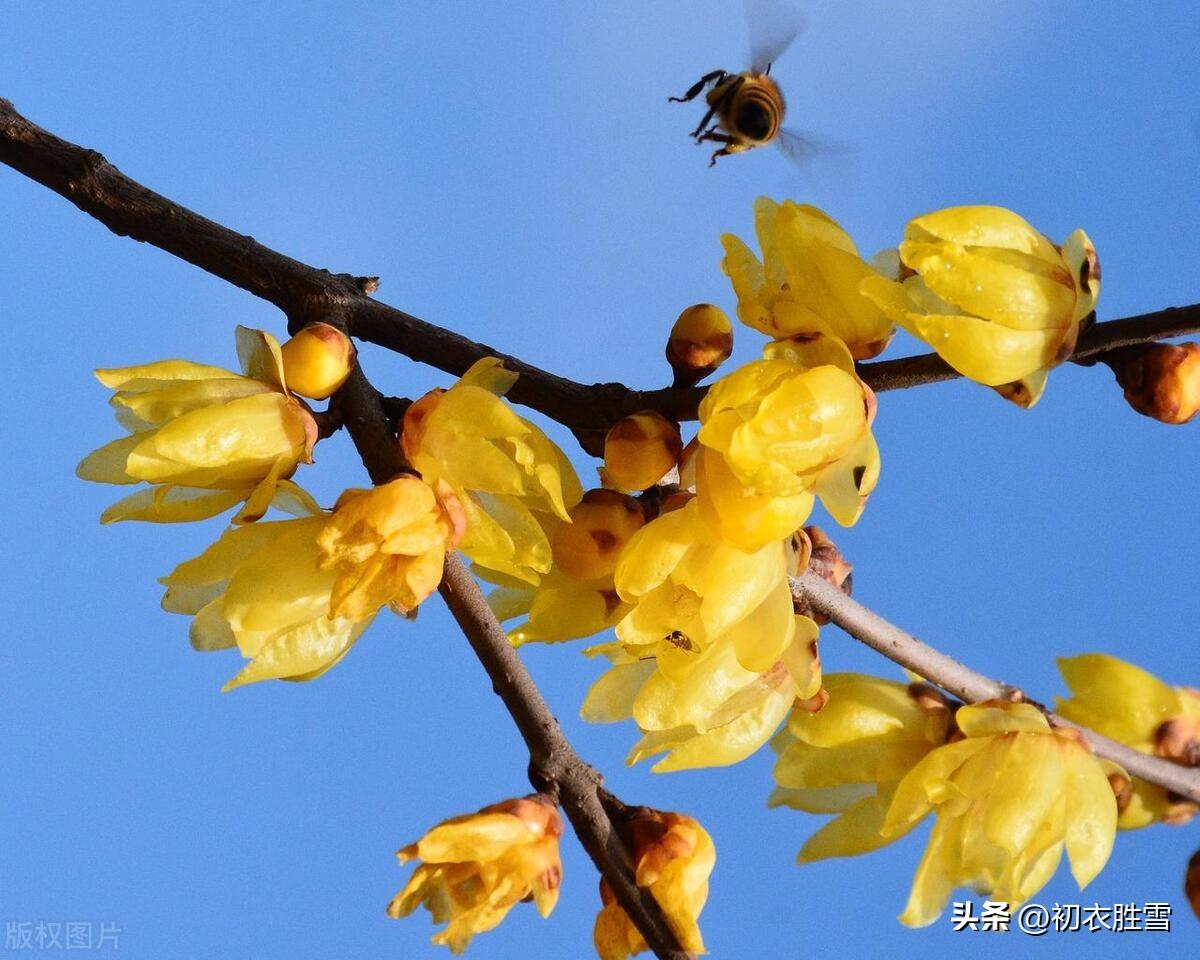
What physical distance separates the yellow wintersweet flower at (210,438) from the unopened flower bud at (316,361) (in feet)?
0.04

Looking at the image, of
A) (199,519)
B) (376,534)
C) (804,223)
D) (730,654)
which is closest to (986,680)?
(730,654)

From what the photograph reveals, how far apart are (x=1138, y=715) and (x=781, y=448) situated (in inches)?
31.2

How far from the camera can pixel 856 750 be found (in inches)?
60.4

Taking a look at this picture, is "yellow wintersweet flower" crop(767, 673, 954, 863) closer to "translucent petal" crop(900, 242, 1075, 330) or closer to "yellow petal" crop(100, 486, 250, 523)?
"translucent petal" crop(900, 242, 1075, 330)

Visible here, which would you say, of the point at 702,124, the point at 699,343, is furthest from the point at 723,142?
the point at 699,343

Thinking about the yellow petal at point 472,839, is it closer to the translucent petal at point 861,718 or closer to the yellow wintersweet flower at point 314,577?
the yellow wintersweet flower at point 314,577

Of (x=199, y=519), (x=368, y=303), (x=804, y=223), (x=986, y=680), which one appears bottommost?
(x=986, y=680)

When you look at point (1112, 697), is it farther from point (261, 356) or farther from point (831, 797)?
point (261, 356)

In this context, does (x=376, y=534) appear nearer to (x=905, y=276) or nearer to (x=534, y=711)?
(x=534, y=711)

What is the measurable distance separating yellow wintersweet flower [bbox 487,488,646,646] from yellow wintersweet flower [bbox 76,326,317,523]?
27cm

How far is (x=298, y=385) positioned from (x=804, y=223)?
1.80ft

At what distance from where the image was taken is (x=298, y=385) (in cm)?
132

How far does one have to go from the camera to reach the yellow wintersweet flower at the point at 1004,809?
4.43 ft

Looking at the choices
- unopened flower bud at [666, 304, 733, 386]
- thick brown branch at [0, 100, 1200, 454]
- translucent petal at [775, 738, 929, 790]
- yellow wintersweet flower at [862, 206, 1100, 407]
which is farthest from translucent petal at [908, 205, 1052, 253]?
translucent petal at [775, 738, 929, 790]
